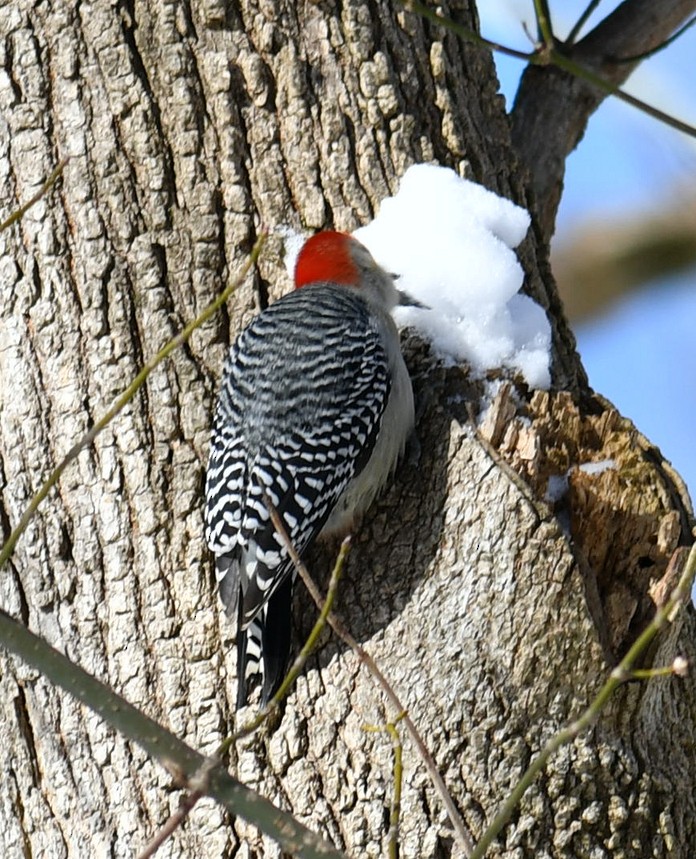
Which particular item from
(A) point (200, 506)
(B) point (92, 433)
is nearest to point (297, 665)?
(B) point (92, 433)

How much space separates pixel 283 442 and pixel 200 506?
1.03ft

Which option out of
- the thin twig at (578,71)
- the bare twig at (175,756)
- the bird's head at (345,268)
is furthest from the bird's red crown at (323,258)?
the bare twig at (175,756)

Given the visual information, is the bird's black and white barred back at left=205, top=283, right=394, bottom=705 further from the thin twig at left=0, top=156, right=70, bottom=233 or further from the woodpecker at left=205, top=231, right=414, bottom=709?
the thin twig at left=0, top=156, right=70, bottom=233

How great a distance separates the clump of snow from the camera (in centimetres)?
339

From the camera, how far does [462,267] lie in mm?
3559

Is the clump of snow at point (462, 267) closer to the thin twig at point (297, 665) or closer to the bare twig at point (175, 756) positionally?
the thin twig at point (297, 665)

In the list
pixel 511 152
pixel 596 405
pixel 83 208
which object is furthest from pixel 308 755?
pixel 511 152

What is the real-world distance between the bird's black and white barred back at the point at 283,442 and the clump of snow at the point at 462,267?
172mm

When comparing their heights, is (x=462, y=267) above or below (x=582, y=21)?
below

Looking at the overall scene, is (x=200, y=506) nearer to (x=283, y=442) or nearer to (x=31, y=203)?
(x=283, y=442)

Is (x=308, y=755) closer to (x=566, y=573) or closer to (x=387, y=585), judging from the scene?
(x=387, y=585)

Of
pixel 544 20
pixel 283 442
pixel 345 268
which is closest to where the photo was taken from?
pixel 544 20

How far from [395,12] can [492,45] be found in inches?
53.2

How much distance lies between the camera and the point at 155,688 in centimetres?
305
